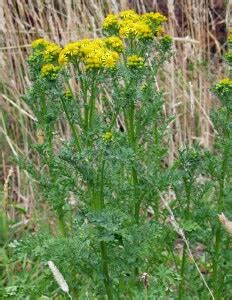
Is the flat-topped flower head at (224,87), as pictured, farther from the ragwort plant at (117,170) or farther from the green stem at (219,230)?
the green stem at (219,230)

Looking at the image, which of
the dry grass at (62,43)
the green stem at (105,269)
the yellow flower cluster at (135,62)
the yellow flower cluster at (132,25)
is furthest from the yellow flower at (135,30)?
the dry grass at (62,43)

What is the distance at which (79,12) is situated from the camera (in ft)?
14.7

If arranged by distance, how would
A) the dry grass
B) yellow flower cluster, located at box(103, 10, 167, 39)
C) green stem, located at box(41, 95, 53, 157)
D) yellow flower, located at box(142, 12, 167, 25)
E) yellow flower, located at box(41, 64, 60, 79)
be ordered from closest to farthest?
1. yellow flower, located at box(41, 64, 60, 79)
2. yellow flower cluster, located at box(103, 10, 167, 39)
3. yellow flower, located at box(142, 12, 167, 25)
4. green stem, located at box(41, 95, 53, 157)
5. the dry grass

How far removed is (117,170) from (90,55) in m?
0.45

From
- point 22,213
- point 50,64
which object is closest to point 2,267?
point 22,213

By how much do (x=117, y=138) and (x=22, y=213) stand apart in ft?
6.91

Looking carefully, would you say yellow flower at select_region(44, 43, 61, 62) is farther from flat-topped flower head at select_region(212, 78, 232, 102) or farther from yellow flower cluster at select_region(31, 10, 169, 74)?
flat-topped flower head at select_region(212, 78, 232, 102)

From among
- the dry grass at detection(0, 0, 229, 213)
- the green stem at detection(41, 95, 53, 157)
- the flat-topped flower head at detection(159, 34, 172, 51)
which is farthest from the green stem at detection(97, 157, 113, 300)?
the dry grass at detection(0, 0, 229, 213)

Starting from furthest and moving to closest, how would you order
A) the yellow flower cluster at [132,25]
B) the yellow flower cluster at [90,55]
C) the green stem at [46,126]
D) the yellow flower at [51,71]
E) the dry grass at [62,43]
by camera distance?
1. the dry grass at [62,43]
2. the green stem at [46,126]
3. the yellow flower cluster at [132,25]
4. the yellow flower at [51,71]
5. the yellow flower cluster at [90,55]

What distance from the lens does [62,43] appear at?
14.5ft

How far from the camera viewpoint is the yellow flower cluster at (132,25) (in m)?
2.45

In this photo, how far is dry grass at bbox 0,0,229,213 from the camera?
4.38 metres

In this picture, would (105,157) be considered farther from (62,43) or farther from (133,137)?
(62,43)

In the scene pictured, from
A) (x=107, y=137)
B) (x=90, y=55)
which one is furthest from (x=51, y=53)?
(x=107, y=137)
